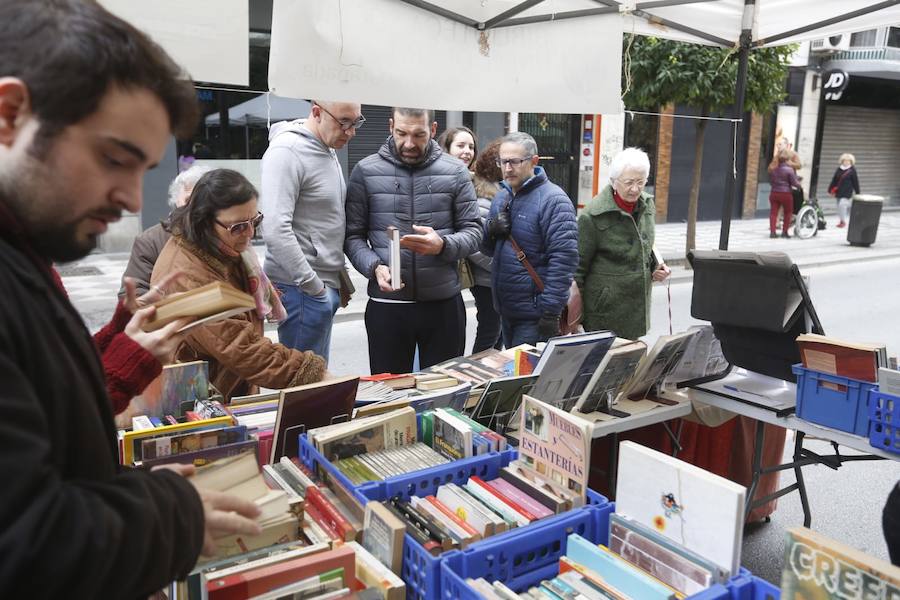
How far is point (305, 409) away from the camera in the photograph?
7.04 ft

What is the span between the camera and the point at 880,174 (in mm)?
20078

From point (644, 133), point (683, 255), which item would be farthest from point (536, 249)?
point (644, 133)

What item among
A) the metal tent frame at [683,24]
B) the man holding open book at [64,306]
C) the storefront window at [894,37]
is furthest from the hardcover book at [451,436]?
the storefront window at [894,37]

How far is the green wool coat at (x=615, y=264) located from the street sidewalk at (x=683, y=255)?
390 cm

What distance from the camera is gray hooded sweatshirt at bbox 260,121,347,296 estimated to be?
338cm

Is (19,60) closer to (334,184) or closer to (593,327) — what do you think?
(334,184)

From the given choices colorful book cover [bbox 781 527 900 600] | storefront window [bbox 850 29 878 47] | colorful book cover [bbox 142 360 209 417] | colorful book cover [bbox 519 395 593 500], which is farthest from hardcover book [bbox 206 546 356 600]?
storefront window [bbox 850 29 878 47]

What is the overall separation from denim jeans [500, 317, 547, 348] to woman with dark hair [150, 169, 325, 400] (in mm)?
1773

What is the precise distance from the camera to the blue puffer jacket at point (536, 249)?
13.1 feet

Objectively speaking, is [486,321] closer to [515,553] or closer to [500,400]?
[500,400]

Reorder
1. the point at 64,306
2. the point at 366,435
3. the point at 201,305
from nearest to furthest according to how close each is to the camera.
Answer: the point at 64,306
the point at 201,305
the point at 366,435

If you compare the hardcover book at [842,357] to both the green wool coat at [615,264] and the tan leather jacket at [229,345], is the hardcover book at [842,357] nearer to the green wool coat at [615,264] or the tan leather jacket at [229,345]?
the green wool coat at [615,264]

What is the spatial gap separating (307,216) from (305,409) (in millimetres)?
1632

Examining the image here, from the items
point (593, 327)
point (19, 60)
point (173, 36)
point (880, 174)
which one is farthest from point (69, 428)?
point (880, 174)
